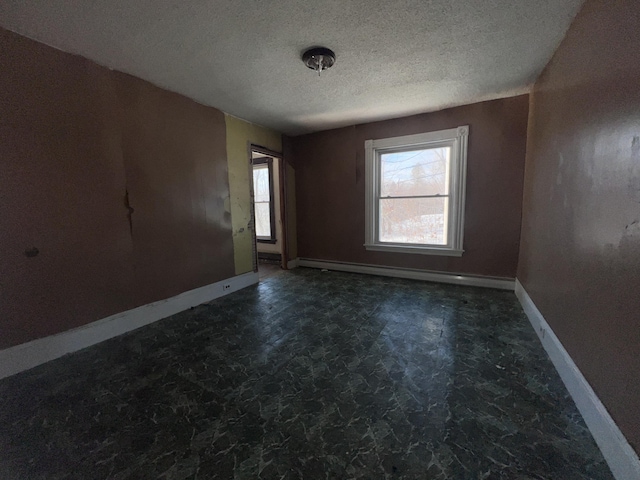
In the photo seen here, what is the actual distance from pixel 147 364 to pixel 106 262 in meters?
1.05

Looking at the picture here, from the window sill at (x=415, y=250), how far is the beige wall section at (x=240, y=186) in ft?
6.48

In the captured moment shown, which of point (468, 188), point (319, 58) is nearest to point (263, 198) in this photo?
point (319, 58)

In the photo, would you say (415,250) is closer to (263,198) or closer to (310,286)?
(310,286)

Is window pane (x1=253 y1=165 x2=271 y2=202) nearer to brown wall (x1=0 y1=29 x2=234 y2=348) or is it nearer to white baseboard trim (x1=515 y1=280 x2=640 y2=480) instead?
brown wall (x1=0 y1=29 x2=234 y2=348)

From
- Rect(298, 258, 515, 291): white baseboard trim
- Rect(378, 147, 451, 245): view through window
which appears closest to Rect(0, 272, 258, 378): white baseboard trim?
Rect(298, 258, 515, 291): white baseboard trim

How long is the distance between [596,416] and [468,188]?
2.81 m

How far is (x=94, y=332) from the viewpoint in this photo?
218 cm

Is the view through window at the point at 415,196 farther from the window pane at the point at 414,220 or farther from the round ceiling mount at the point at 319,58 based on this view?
the round ceiling mount at the point at 319,58

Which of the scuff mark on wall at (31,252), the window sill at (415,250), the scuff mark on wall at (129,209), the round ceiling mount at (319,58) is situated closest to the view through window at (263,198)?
the window sill at (415,250)

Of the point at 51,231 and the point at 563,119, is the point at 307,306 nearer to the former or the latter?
the point at 51,231

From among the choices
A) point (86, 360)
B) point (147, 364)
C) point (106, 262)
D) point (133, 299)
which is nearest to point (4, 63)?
point (106, 262)

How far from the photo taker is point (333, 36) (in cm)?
188

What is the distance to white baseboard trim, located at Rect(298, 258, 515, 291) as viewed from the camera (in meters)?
3.38

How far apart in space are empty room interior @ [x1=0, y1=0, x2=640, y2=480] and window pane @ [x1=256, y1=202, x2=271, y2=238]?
1.82 m
